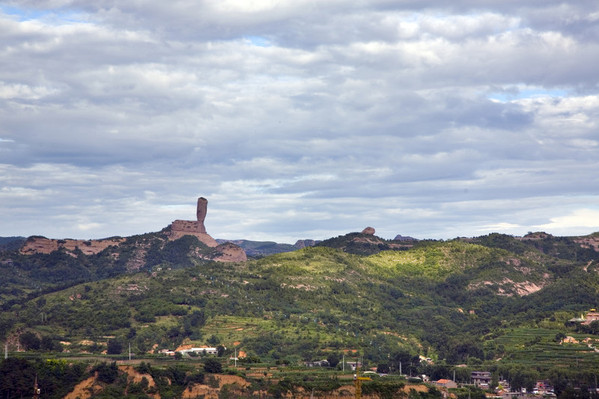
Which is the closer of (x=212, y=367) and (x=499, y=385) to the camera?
(x=212, y=367)

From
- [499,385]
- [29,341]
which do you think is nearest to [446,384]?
[499,385]

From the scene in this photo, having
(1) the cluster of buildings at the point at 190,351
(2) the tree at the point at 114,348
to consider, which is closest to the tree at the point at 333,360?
(1) the cluster of buildings at the point at 190,351

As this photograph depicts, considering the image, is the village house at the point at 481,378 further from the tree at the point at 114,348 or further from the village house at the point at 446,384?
the tree at the point at 114,348

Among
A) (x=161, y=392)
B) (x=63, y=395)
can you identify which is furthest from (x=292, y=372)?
(x=63, y=395)

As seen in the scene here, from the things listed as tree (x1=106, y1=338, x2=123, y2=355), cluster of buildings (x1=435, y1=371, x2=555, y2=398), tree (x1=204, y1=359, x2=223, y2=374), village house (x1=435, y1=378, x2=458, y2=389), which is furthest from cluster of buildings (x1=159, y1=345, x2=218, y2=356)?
cluster of buildings (x1=435, y1=371, x2=555, y2=398)

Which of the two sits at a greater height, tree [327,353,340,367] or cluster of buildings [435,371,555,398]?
tree [327,353,340,367]

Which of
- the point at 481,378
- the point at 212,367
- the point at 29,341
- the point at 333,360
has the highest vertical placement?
the point at 29,341

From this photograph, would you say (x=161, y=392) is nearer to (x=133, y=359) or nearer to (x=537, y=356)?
(x=133, y=359)

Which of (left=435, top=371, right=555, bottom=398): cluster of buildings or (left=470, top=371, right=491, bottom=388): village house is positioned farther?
(left=470, top=371, right=491, bottom=388): village house

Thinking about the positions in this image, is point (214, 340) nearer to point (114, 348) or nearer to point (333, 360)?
point (114, 348)

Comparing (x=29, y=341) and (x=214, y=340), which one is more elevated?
(x=29, y=341)

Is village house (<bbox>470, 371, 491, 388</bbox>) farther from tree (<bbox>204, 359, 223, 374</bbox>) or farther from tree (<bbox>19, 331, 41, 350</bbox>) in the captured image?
tree (<bbox>19, 331, 41, 350</bbox>)

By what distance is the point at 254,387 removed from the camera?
133125 millimetres

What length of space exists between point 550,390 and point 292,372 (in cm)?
4587
